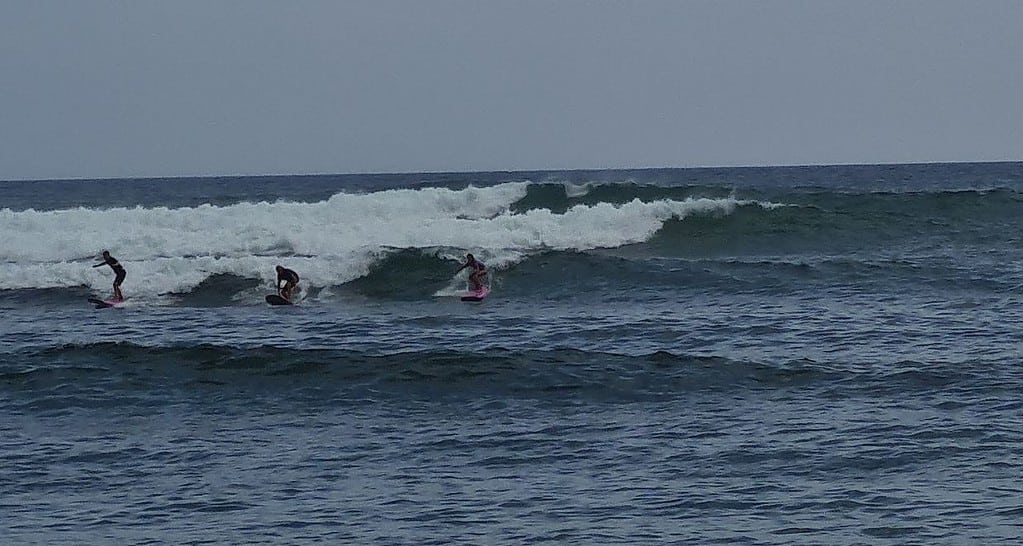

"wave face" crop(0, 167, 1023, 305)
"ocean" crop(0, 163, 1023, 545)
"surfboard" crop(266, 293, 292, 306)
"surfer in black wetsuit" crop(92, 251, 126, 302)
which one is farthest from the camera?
"wave face" crop(0, 167, 1023, 305)

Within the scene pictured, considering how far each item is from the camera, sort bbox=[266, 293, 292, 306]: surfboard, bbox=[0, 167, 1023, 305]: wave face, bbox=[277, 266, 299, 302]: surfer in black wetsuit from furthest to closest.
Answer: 1. bbox=[0, 167, 1023, 305]: wave face
2. bbox=[277, 266, 299, 302]: surfer in black wetsuit
3. bbox=[266, 293, 292, 306]: surfboard

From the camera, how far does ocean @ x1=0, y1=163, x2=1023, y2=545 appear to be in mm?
9875

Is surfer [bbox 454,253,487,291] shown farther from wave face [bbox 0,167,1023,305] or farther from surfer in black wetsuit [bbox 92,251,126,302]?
surfer in black wetsuit [bbox 92,251,126,302]

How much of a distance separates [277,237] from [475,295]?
398 inches

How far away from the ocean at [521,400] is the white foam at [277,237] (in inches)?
6.9

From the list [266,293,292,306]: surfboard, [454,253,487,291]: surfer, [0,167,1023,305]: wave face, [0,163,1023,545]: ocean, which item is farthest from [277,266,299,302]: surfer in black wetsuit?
[454,253,487,291]: surfer

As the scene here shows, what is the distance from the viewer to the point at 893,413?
1295 cm

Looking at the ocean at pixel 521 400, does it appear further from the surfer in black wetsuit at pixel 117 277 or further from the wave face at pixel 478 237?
the surfer in black wetsuit at pixel 117 277

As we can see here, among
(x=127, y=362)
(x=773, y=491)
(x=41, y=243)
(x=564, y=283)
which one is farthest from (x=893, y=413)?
(x=41, y=243)

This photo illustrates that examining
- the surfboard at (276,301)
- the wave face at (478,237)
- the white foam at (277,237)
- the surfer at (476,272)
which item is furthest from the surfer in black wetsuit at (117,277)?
the surfer at (476,272)

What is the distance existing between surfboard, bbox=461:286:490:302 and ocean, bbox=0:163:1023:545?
0.29m

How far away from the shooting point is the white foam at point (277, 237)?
88.0 ft

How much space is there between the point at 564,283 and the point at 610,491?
1479cm

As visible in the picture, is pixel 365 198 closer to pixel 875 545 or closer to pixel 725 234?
pixel 725 234
